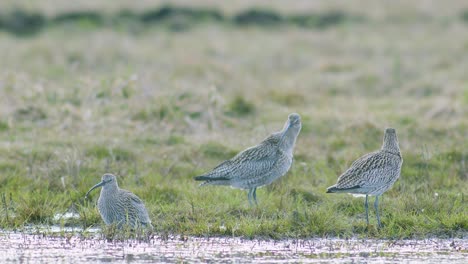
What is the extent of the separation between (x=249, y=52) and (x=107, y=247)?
14.6 meters

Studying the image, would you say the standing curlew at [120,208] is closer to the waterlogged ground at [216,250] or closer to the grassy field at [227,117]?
the waterlogged ground at [216,250]

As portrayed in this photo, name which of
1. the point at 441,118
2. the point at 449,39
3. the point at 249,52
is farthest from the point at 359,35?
the point at 441,118

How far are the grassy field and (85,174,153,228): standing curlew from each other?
0.35 m

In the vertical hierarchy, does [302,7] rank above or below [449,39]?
above

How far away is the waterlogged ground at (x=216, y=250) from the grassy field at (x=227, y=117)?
0.91ft

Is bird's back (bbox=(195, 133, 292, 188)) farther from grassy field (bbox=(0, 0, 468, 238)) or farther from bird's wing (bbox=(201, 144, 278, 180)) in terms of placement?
grassy field (bbox=(0, 0, 468, 238))

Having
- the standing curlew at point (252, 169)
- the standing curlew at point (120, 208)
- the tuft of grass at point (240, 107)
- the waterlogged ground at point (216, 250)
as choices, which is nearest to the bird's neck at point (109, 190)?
the standing curlew at point (120, 208)

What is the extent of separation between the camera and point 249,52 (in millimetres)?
22609

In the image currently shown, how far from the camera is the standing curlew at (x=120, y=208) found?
29.0ft

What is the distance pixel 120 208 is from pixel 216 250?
3.67ft

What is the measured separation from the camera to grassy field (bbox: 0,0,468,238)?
31.4ft

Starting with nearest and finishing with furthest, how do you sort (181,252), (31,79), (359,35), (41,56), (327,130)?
(181,252), (327,130), (31,79), (41,56), (359,35)

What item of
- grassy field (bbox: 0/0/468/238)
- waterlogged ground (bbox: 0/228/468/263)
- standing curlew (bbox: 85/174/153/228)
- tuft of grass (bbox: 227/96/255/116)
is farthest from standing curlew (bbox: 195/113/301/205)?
tuft of grass (bbox: 227/96/255/116)

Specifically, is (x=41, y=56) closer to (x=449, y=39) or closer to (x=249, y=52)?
(x=249, y=52)
